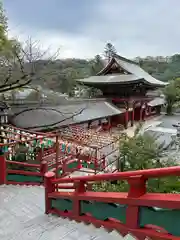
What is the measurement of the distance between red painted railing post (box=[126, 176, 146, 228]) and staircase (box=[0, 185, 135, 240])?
112 mm

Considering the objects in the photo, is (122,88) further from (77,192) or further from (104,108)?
(77,192)

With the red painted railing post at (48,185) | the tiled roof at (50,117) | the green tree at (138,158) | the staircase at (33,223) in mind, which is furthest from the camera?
the tiled roof at (50,117)

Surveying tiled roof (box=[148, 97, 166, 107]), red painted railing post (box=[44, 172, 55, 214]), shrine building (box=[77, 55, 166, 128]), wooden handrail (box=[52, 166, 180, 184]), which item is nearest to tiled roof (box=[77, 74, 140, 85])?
shrine building (box=[77, 55, 166, 128])

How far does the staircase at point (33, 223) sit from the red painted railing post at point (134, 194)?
11 cm

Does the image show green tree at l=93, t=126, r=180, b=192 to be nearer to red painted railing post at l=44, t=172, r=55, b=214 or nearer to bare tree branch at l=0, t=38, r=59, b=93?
red painted railing post at l=44, t=172, r=55, b=214

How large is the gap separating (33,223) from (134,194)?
1.91m

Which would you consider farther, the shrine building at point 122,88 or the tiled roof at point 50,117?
the shrine building at point 122,88

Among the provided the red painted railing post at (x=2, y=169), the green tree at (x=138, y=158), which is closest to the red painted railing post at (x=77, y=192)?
the green tree at (x=138, y=158)

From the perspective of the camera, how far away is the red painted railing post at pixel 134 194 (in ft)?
4.99

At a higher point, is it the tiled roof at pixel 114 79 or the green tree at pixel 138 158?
the tiled roof at pixel 114 79

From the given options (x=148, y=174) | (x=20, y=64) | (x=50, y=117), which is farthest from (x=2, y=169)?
(x=50, y=117)

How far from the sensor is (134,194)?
1.58 meters

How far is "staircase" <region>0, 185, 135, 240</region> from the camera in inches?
81.8

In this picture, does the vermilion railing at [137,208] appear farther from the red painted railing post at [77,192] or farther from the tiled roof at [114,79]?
the tiled roof at [114,79]
